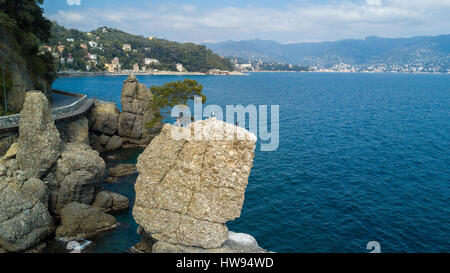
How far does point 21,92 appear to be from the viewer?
36688 mm

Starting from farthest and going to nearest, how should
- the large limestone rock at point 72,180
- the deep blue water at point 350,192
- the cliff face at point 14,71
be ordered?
the cliff face at point 14,71 < the large limestone rock at point 72,180 < the deep blue water at point 350,192

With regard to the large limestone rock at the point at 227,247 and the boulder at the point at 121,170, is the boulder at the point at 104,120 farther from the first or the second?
the large limestone rock at the point at 227,247

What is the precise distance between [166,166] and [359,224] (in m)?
18.5

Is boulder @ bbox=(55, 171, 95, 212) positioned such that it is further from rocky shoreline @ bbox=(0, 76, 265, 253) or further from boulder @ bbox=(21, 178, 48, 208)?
boulder @ bbox=(21, 178, 48, 208)

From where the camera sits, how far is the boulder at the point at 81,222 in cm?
2441

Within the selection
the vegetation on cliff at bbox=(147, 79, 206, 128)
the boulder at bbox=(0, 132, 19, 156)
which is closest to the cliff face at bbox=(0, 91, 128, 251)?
the boulder at bbox=(0, 132, 19, 156)

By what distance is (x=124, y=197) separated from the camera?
30.0 meters

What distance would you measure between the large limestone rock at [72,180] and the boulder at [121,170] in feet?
21.9

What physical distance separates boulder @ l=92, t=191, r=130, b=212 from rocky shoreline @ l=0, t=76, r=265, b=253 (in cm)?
9

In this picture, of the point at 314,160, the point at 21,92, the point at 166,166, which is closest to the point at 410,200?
the point at 314,160

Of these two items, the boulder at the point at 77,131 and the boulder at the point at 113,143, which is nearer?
the boulder at the point at 77,131

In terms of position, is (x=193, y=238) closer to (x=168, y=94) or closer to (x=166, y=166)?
(x=166, y=166)

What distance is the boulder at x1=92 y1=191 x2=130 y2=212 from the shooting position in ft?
95.1

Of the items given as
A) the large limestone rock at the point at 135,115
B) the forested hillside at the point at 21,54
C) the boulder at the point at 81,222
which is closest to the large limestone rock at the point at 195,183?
the boulder at the point at 81,222
